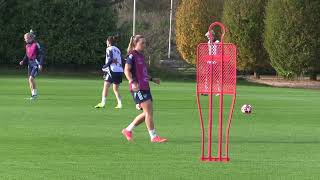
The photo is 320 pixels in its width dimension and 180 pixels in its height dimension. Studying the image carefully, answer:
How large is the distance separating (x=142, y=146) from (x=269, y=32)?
35849 millimetres

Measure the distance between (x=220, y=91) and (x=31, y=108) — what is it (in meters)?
11.3

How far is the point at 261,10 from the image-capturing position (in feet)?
171

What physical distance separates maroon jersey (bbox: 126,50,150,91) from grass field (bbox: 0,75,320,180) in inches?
41.6

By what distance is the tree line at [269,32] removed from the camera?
47.8 metres

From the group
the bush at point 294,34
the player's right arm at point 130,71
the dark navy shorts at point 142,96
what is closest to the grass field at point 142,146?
the dark navy shorts at point 142,96

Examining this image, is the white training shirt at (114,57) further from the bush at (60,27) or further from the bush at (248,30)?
the bush at (60,27)

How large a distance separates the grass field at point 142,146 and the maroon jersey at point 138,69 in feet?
3.46

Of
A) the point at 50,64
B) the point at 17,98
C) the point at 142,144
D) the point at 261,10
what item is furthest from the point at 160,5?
the point at 142,144

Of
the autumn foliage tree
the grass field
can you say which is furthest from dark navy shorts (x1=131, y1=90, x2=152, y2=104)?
the autumn foliage tree

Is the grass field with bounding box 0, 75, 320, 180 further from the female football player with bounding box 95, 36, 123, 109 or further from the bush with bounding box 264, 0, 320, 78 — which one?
the bush with bounding box 264, 0, 320, 78

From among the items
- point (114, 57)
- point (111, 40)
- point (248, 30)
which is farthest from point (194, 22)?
point (111, 40)

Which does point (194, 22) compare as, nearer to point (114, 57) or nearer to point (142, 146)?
Answer: point (114, 57)

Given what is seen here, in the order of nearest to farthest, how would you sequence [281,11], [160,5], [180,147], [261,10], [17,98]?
[180,147], [17,98], [281,11], [261,10], [160,5]

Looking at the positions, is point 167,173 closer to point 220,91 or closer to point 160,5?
point 220,91
